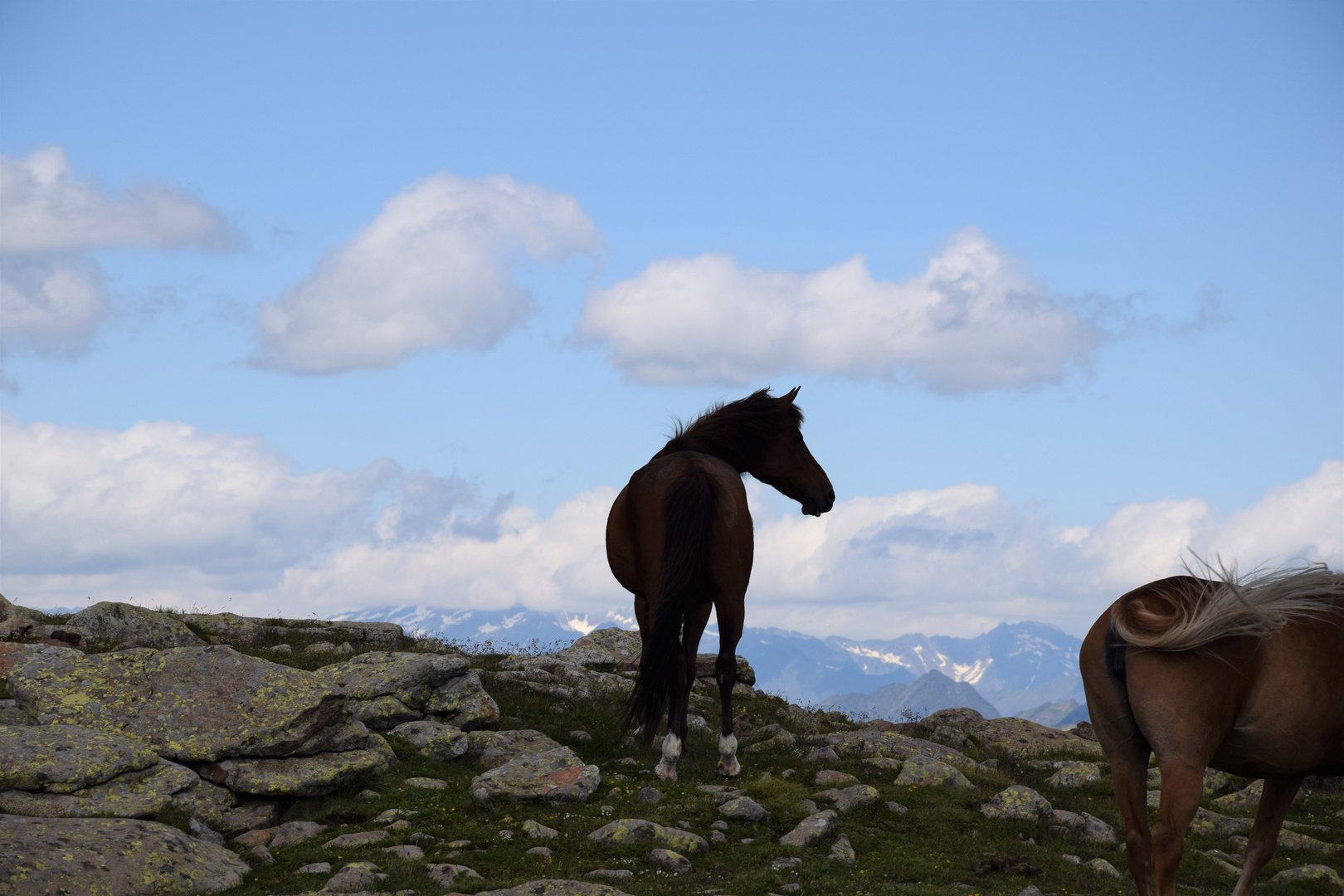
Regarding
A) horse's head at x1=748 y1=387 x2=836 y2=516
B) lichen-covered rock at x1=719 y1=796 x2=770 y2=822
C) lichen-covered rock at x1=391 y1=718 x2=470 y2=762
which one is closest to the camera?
lichen-covered rock at x1=719 y1=796 x2=770 y2=822

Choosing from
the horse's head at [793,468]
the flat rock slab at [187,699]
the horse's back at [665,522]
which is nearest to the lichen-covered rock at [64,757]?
the flat rock slab at [187,699]

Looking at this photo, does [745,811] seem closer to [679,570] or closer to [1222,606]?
[679,570]

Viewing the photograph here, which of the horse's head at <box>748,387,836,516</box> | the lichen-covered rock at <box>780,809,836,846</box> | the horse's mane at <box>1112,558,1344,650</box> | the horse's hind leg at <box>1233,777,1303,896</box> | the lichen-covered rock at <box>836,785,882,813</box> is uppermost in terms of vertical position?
the horse's head at <box>748,387,836,516</box>

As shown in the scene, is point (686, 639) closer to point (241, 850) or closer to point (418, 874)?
point (418, 874)

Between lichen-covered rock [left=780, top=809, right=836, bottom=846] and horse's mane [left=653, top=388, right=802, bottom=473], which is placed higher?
horse's mane [left=653, top=388, right=802, bottom=473]

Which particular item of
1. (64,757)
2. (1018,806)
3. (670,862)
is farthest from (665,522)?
(64,757)

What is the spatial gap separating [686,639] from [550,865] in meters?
4.00

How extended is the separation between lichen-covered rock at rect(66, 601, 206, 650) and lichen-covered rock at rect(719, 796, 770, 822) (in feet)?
38.4

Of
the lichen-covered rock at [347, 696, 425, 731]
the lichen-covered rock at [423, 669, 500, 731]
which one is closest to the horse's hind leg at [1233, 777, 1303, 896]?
the lichen-covered rock at [423, 669, 500, 731]

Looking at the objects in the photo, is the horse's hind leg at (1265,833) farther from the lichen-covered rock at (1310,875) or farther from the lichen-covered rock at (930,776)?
the lichen-covered rock at (930,776)

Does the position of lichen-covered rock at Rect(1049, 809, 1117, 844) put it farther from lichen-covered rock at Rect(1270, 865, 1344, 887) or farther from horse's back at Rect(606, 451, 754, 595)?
horse's back at Rect(606, 451, 754, 595)

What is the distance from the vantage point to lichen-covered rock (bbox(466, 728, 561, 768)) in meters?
14.3

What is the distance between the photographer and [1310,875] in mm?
12156

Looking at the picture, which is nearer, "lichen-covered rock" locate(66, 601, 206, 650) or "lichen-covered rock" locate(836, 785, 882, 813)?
"lichen-covered rock" locate(836, 785, 882, 813)
